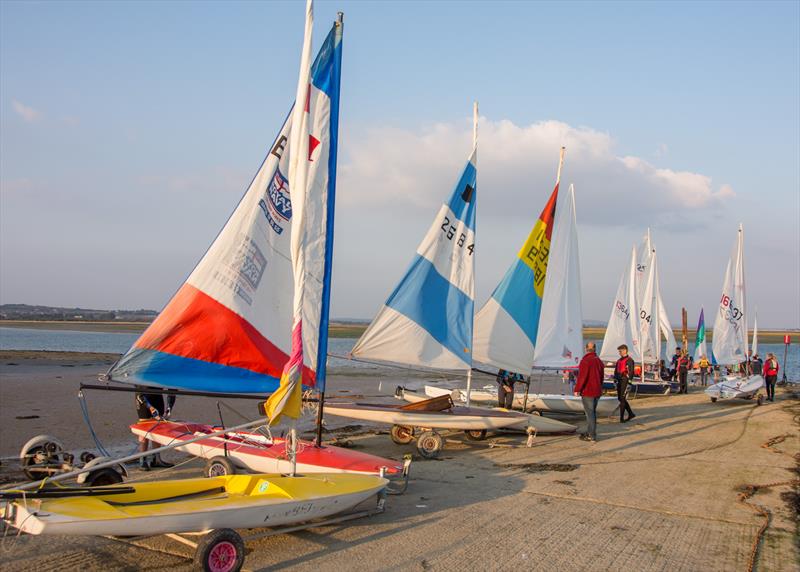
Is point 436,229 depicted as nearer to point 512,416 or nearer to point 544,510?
point 512,416

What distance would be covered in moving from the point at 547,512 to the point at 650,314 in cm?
2113

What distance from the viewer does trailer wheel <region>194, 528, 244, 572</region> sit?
4441 millimetres

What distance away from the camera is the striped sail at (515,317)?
12336 mm

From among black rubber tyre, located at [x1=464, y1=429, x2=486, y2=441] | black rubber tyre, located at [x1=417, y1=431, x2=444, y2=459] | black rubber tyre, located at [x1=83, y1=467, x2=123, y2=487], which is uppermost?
black rubber tyre, located at [x1=83, y1=467, x2=123, y2=487]

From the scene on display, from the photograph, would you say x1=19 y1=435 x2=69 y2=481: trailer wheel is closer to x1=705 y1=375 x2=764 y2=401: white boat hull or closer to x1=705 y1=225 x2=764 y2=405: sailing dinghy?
x1=705 y1=375 x2=764 y2=401: white boat hull

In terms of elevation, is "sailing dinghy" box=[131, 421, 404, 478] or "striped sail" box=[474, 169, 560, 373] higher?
"striped sail" box=[474, 169, 560, 373]

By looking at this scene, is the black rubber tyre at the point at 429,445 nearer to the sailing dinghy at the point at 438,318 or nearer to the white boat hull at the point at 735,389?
the sailing dinghy at the point at 438,318

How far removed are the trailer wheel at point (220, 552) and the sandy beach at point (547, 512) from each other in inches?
12.6

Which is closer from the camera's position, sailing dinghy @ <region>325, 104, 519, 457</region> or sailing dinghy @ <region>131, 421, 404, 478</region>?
sailing dinghy @ <region>131, 421, 404, 478</region>

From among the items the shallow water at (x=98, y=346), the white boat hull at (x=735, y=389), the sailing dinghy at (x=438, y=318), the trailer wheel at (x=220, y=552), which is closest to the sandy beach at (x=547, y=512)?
the trailer wheel at (x=220, y=552)

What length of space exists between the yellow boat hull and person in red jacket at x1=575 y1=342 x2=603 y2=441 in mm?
5902

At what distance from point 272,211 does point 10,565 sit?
3748 mm

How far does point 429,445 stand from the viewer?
9508 millimetres

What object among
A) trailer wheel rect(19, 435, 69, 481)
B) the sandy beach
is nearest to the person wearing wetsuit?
the sandy beach
